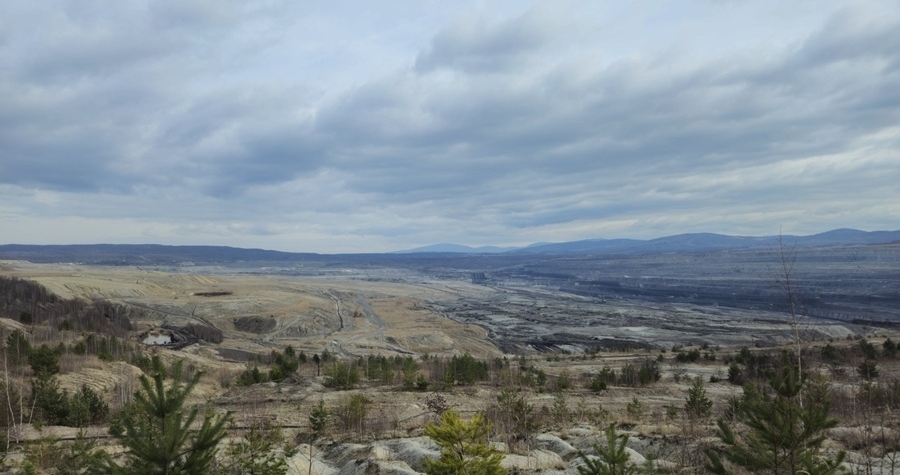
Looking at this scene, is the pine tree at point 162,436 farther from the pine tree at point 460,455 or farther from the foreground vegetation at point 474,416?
the pine tree at point 460,455

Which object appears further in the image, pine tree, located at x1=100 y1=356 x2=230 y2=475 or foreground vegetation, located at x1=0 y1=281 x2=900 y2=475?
foreground vegetation, located at x1=0 y1=281 x2=900 y2=475

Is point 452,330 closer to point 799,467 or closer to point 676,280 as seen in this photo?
point 799,467

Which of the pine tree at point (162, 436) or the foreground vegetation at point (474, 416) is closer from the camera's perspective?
the pine tree at point (162, 436)

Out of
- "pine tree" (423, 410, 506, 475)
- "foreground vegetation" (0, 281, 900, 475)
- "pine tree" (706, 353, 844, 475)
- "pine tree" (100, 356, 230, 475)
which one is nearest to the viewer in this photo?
"pine tree" (100, 356, 230, 475)

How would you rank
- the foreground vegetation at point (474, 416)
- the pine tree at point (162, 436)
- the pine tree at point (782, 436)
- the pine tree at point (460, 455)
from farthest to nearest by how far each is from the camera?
the pine tree at point (460, 455)
the foreground vegetation at point (474, 416)
the pine tree at point (782, 436)
the pine tree at point (162, 436)

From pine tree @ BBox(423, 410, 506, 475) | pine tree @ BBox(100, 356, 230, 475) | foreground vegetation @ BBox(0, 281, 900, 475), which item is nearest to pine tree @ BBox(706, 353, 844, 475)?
foreground vegetation @ BBox(0, 281, 900, 475)

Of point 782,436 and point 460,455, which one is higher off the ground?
point 782,436

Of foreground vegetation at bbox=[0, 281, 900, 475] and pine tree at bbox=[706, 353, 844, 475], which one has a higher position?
pine tree at bbox=[706, 353, 844, 475]

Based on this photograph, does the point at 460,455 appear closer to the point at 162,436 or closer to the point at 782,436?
the point at 162,436

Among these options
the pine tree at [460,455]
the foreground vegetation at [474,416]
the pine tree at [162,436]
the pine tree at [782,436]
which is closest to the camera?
the pine tree at [162,436]

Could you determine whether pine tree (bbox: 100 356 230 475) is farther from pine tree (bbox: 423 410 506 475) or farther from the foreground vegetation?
pine tree (bbox: 423 410 506 475)

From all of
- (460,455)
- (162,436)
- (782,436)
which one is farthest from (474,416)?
(162,436)

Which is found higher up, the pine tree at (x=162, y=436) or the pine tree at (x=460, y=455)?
the pine tree at (x=162, y=436)

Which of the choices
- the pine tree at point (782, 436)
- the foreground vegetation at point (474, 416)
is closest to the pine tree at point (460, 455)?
the foreground vegetation at point (474, 416)
